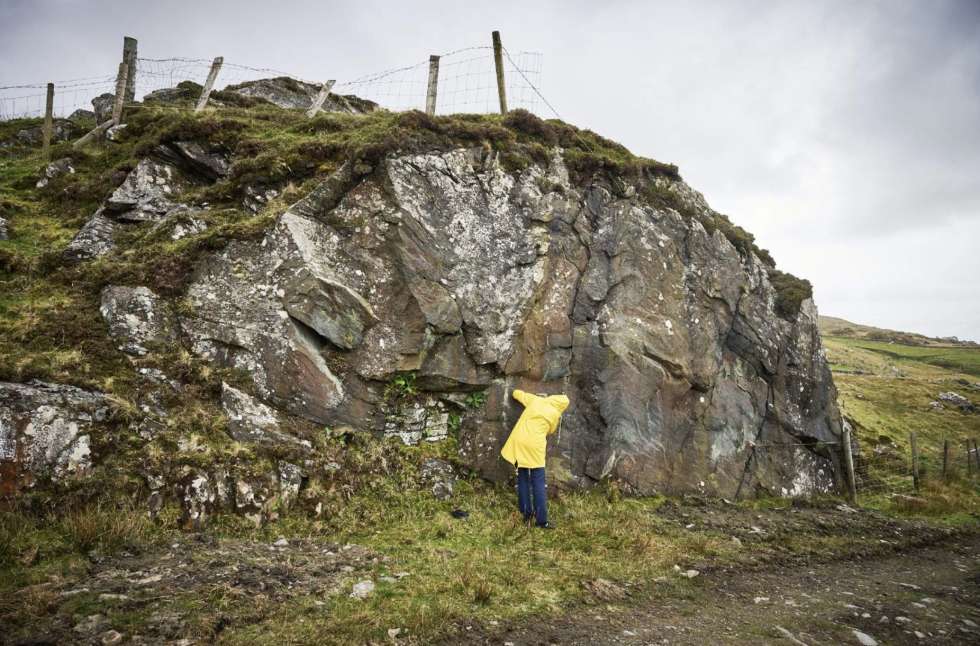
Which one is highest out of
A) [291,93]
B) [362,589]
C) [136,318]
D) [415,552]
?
[291,93]

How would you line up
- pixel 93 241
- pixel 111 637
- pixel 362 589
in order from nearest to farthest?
pixel 111 637, pixel 362 589, pixel 93 241

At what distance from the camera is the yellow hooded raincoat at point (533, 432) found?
361 inches

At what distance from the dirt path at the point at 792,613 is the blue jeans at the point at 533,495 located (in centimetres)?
252

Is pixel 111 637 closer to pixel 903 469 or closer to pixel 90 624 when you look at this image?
pixel 90 624

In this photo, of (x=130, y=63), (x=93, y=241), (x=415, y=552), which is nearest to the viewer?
(x=415, y=552)

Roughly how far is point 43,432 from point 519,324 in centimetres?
844

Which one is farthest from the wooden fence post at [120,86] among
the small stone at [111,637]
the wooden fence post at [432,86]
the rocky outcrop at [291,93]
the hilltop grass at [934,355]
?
the hilltop grass at [934,355]

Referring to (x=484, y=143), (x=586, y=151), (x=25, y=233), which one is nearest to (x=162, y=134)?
(x=25, y=233)

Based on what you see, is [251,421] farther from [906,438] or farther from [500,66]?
[906,438]

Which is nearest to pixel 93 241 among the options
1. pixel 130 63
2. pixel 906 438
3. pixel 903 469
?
pixel 130 63

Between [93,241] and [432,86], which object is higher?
[432,86]

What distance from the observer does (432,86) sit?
13.8m

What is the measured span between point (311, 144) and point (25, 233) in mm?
7177

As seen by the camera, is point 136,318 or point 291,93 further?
point 291,93
